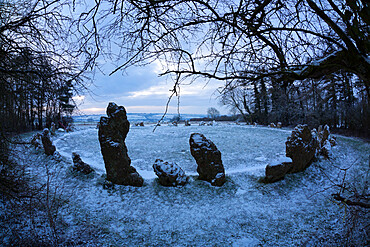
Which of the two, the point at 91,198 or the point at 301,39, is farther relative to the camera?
the point at 91,198

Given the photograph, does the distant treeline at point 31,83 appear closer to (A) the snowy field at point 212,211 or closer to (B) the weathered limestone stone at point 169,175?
(A) the snowy field at point 212,211

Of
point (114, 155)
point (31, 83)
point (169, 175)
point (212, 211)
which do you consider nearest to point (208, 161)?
point (169, 175)

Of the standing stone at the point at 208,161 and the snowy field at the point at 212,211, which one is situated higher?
the standing stone at the point at 208,161

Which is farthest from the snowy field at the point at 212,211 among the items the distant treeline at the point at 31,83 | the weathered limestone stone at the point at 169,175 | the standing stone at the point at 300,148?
the distant treeline at the point at 31,83

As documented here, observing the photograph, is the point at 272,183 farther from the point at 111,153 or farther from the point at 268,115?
the point at 268,115

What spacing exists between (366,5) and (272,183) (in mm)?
5503

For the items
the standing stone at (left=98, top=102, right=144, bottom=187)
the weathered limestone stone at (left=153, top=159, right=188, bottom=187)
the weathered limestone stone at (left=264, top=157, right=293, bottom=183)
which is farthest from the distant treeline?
the weathered limestone stone at (left=264, top=157, right=293, bottom=183)

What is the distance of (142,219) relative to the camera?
459 centimetres

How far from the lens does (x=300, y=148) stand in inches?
271

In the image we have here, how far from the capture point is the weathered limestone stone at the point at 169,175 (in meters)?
6.02

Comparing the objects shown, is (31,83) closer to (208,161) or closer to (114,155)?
(114,155)

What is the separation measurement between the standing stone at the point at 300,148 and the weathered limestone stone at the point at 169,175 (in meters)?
3.98

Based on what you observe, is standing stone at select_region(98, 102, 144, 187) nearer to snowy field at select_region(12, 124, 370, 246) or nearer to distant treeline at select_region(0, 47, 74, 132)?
snowy field at select_region(12, 124, 370, 246)

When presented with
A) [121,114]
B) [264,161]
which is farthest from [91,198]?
[264,161]
